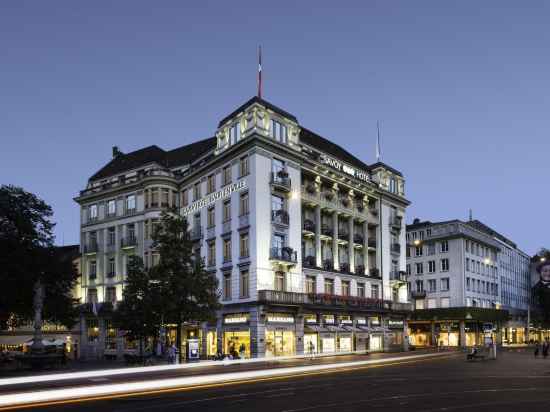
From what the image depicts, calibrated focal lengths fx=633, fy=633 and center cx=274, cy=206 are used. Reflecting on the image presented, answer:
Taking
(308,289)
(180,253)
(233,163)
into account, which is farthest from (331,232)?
(180,253)

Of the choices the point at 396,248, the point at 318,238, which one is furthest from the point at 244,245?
the point at 396,248

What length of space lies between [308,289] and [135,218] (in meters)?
24.8

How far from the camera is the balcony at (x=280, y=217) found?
5999 cm

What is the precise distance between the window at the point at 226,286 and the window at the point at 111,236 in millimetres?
22877

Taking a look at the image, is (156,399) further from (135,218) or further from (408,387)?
(135,218)

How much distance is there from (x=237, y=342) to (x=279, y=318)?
4.62 m

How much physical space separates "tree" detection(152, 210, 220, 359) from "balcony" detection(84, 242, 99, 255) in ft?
102

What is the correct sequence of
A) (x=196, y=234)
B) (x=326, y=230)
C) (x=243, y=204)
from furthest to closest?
(x=196, y=234), (x=326, y=230), (x=243, y=204)

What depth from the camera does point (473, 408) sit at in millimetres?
20547

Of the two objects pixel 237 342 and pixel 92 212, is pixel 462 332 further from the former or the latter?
pixel 92 212

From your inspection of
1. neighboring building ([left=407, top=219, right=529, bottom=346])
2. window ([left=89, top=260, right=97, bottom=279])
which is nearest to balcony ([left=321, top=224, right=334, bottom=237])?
neighboring building ([left=407, top=219, right=529, bottom=346])

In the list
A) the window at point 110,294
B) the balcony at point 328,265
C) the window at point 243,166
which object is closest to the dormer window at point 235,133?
the window at point 243,166

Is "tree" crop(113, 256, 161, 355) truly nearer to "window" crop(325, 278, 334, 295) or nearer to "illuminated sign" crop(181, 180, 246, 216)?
"illuminated sign" crop(181, 180, 246, 216)

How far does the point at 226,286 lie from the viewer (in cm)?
6231
